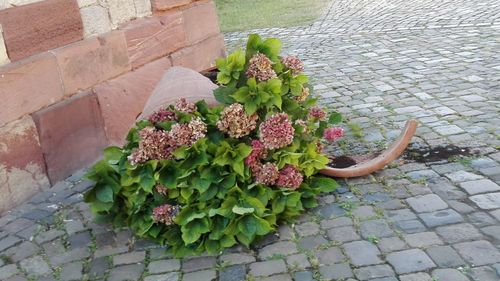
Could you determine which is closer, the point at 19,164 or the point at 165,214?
the point at 165,214

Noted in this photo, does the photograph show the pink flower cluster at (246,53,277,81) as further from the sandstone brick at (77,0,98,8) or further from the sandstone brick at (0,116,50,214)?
the sandstone brick at (77,0,98,8)

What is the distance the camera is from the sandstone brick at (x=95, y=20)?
507cm

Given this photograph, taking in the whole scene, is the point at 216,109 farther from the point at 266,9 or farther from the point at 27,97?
the point at 266,9

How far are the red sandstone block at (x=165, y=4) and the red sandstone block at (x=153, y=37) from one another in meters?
0.07

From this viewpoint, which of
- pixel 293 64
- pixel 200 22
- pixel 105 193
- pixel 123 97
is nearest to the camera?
pixel 105 193

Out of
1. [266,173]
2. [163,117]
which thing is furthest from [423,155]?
[163,117]

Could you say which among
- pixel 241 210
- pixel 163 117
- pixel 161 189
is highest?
pixel 163 117

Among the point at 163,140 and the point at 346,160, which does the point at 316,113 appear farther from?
the point at 163,140

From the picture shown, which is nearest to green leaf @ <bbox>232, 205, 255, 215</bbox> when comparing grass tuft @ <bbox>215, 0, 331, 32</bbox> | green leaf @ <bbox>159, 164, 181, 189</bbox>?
green leaf @ <bbox>159, 164, 181, 189</bbox>

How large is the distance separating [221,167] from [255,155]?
0.21m

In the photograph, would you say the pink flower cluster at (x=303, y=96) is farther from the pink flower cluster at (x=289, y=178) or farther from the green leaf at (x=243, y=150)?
the green leaf at (x=243, y=150)

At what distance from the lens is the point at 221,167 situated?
3.70 m

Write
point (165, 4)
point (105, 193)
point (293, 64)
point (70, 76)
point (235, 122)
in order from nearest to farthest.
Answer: point (235, 122) → point (105, 193) → point (293, 64) → point (70, 76) → point (165, 4)

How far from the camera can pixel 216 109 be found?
3.92 metres
